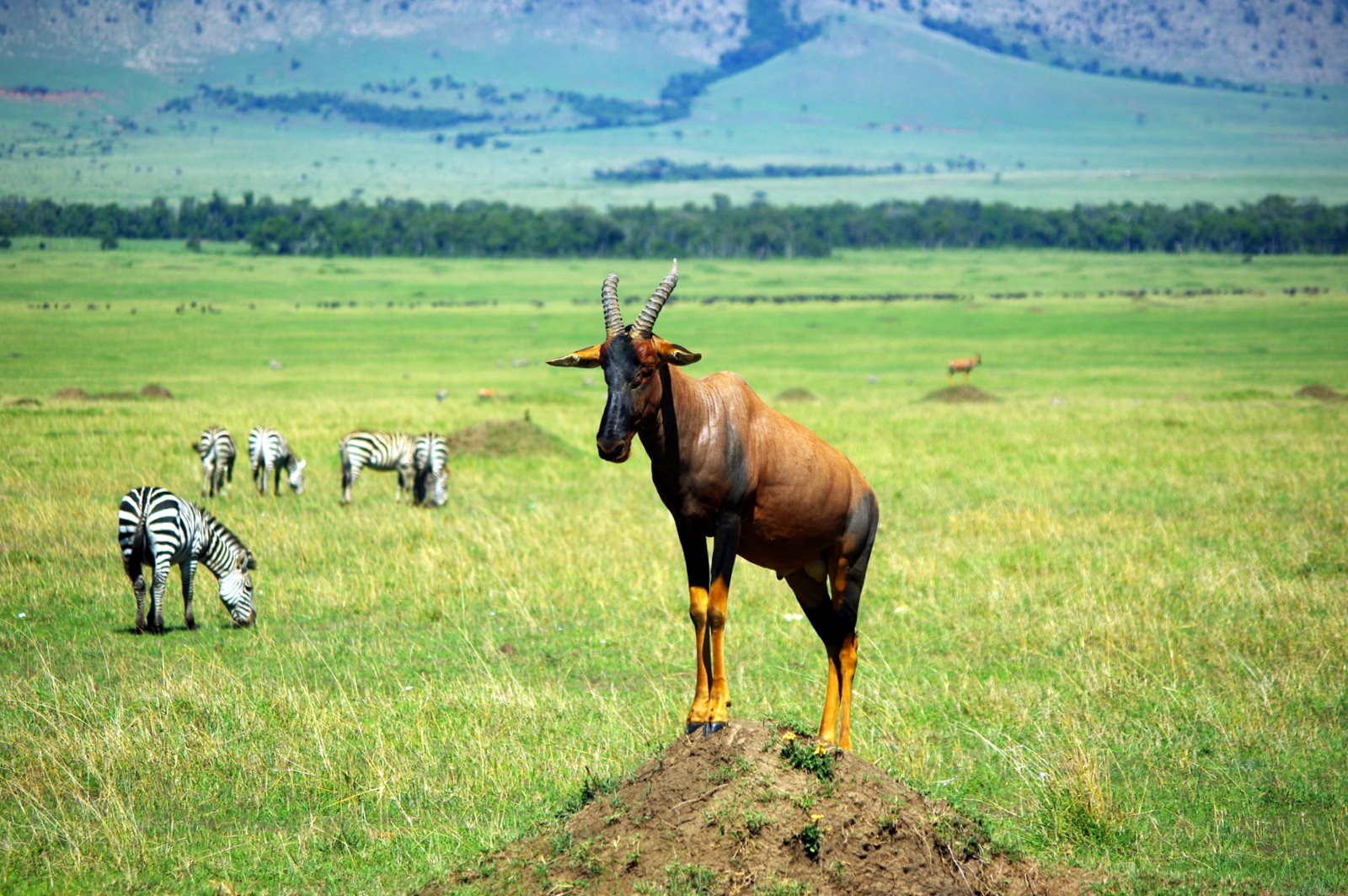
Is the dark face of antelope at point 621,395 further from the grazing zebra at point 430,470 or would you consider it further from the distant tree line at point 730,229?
the distant tree line at point 730,229

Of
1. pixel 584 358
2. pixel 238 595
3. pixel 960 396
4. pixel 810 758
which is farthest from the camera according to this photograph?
pixel 960 396

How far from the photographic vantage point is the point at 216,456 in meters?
21.6

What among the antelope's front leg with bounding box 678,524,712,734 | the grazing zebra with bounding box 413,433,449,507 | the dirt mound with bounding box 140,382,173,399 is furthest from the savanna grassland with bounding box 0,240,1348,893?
the dirt mound with bounding box 140,382,173,399

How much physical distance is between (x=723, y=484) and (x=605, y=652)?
5.70m

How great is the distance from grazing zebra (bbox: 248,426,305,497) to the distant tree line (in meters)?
89.7

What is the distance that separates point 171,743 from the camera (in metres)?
9.34

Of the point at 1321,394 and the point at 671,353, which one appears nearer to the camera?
the point at 671,353

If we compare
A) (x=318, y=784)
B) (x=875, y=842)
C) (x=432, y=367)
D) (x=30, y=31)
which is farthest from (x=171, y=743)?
(x=30, y=31)

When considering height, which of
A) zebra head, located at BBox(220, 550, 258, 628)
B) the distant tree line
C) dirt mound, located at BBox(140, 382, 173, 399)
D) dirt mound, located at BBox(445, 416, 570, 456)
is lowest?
dirt mound, located at BBox(140, 382, 173, 399)

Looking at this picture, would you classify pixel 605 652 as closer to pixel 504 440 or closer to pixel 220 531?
pixel 220 531

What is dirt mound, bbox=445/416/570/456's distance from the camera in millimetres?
27734

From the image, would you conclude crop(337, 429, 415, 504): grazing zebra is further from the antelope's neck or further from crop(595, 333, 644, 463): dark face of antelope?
crop(595, 333, 644, 463): dark face of antelope

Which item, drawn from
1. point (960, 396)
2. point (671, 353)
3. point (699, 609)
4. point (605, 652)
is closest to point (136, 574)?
point (605, 652)

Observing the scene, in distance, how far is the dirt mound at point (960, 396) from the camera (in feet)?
137
